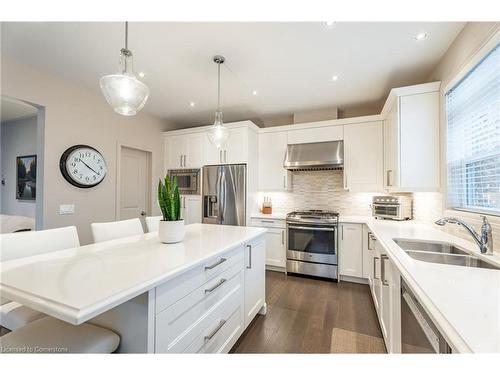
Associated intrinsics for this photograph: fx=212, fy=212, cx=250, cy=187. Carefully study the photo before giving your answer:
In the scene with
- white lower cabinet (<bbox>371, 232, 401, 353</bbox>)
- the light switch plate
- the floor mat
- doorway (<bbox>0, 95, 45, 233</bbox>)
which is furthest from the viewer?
doorway (<bbox>0, 95, 45, 233</bbox>)

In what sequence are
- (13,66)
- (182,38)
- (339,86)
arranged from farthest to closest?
(339,86), (13,66), (182,38)

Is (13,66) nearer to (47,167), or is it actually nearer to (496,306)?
(47,167)

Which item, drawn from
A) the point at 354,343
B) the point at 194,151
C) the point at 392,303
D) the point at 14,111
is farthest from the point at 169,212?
the point at 14,111

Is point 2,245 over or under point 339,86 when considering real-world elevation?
under

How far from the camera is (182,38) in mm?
1894

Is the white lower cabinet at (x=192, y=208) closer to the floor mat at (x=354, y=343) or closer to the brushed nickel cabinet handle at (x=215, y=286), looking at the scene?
the brushed nickel cabinet handle at (x=215, y=286)

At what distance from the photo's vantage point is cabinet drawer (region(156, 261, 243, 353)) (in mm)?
985

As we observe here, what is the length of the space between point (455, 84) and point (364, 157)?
53.8 inches

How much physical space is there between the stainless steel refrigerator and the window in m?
2.47

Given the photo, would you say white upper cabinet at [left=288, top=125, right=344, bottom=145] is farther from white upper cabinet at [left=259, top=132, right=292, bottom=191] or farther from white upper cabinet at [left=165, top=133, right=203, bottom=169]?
white upper cabinet at [left=165, top=133, right=203, bottom=169]

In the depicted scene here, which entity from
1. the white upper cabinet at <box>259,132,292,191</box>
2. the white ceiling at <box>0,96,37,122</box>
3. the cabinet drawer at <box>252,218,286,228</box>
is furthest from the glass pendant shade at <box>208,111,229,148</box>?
the white ceiling at <box>0,96,37,122</box>
